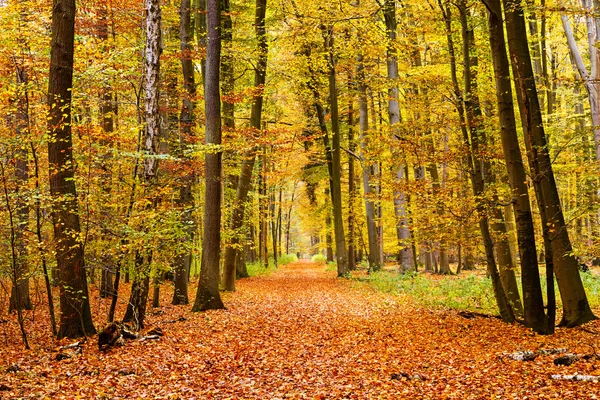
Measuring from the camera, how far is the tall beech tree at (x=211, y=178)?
1191 cm

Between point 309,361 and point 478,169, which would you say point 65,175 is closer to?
point 309,361

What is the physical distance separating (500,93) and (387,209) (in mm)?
18185

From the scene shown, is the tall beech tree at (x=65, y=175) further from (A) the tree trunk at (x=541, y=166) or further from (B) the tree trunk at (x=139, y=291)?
(A) the tree trunk at (x=541, y=166)

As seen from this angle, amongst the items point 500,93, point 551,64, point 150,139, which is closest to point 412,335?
point 500,93

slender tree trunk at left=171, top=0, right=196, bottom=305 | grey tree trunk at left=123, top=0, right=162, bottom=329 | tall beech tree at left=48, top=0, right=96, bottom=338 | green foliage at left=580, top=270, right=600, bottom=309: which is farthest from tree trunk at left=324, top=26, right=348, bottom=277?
tall beech tree at left=48, top=0, right=96, bottom=338

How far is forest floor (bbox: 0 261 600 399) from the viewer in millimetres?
5754

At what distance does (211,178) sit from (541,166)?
25.5ft

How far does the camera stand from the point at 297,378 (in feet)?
21.4

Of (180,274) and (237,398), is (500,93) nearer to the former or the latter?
(237,398)

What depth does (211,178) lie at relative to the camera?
39.4 feet

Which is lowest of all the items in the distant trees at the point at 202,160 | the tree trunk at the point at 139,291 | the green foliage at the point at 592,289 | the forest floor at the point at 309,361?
the forest floor at the point at 309,361

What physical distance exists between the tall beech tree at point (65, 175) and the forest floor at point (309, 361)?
64 centimetres

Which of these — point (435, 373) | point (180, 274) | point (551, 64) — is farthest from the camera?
point (551, 64)

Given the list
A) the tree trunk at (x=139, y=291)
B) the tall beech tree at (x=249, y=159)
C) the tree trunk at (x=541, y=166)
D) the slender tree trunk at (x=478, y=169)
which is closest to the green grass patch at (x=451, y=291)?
the slender tree trunk at (x=478, y=169)
